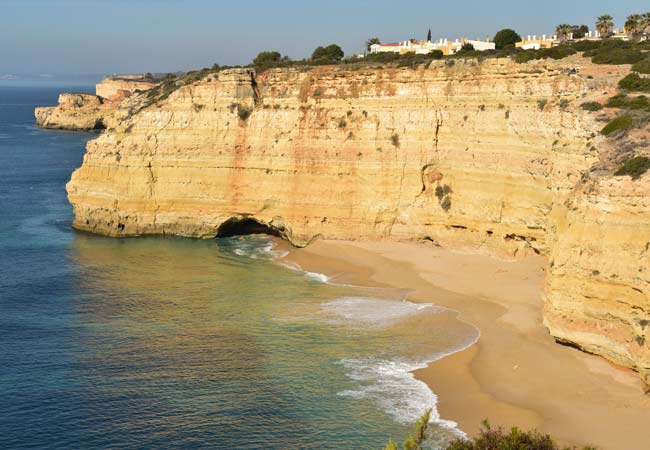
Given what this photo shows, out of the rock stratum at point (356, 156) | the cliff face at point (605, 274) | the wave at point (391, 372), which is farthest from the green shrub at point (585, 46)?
the cliff face at point (605, 274)

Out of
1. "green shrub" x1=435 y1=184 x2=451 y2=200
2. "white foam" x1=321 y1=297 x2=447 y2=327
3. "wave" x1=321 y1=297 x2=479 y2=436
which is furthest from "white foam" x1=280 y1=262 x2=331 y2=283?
"green shrub" x1=435 y1=184 x2=451 y2=200

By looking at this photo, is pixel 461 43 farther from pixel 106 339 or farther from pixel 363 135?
pixel 106 339

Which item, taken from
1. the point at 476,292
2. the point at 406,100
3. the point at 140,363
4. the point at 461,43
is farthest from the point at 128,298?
the point at 461,43

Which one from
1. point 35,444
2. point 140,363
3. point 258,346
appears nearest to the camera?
point 35,444

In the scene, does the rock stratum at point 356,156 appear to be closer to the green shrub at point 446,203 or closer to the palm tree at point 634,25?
the green shrub at point 446,203

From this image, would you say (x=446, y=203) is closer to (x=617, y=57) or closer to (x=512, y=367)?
(x=617, y=57)

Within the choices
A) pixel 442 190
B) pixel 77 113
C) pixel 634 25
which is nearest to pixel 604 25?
pixel 634 25

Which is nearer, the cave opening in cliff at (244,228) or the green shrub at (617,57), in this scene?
the green shrub at (617,57)
